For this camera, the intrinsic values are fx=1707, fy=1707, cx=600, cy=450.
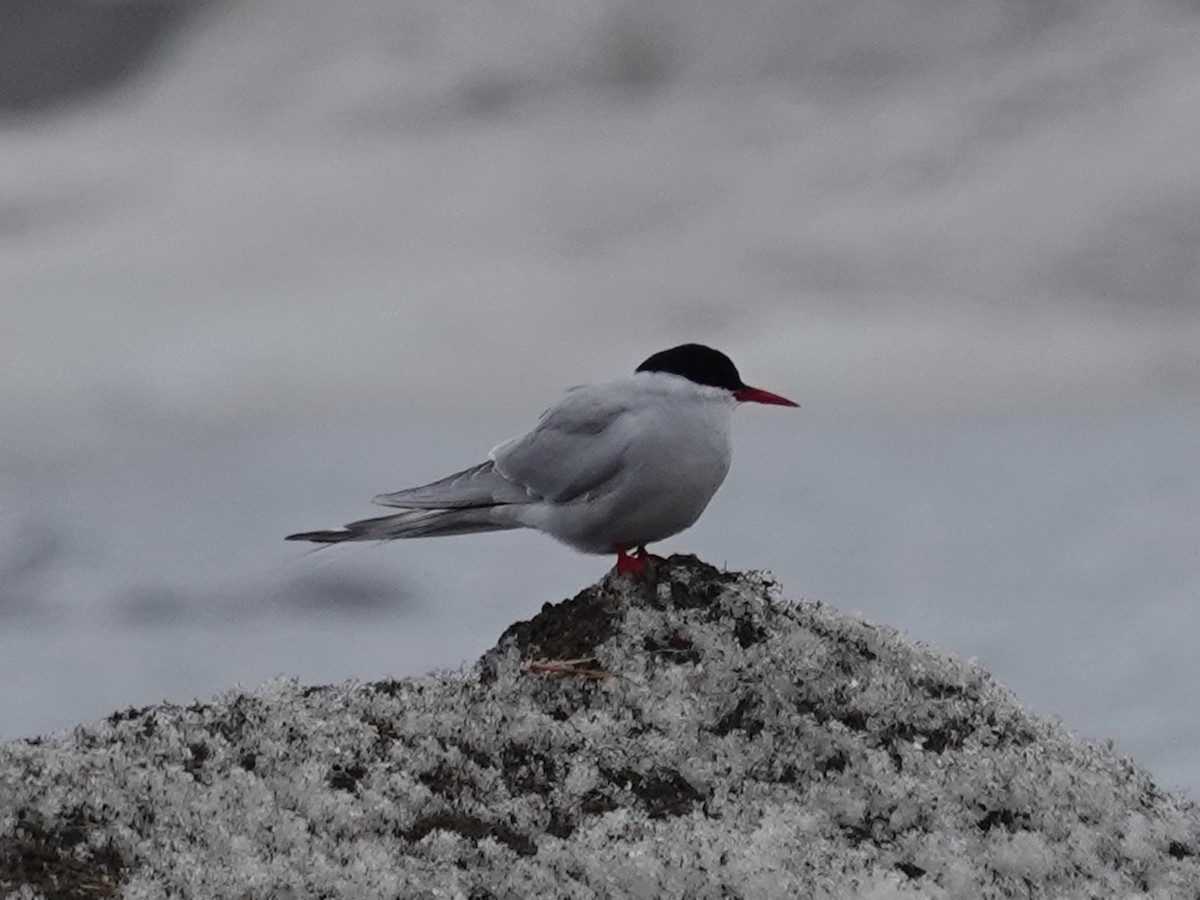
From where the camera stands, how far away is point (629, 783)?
33.0ft

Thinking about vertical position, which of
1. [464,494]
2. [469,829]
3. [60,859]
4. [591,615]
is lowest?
[60,859]

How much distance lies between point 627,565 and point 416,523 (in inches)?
62.6

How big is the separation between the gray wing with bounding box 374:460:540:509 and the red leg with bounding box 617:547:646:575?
0.77 meters

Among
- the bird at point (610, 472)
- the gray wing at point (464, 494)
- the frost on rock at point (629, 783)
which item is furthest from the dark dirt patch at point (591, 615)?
the gray wing at point (464, 494)

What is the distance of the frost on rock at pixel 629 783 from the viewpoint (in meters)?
8.84

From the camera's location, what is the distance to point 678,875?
8930mm

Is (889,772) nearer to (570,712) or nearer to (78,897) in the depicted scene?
(570,712)

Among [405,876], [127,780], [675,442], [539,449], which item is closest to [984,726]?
[675,442]

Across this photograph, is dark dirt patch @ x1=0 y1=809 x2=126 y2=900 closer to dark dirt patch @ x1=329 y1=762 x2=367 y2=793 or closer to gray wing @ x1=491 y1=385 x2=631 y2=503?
dark dirt patch @ x1=329 y1=762 x2=367 y2=793

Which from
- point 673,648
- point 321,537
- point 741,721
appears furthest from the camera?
point 321,537

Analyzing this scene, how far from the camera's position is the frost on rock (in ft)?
29.0

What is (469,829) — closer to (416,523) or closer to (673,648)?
(673,648)

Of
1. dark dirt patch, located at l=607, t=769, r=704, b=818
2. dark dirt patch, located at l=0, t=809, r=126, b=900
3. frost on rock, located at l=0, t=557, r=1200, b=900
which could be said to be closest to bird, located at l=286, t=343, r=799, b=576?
frost on rock, located at l=0, t=557, r=1200, b=900

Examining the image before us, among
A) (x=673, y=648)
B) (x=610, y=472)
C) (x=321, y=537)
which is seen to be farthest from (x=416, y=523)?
(x=673, y=648)
